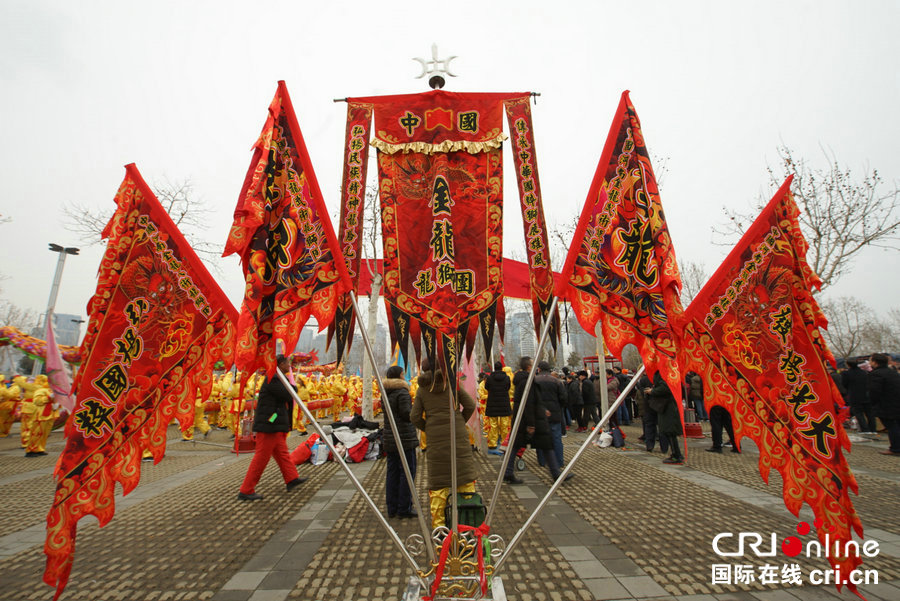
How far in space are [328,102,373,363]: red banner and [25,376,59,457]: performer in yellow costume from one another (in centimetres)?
938

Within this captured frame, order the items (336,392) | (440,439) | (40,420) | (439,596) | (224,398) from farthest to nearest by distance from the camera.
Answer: (336,392)
(224,398)
(40,420)
(440,439)
(439,596)

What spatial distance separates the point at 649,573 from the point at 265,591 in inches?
117

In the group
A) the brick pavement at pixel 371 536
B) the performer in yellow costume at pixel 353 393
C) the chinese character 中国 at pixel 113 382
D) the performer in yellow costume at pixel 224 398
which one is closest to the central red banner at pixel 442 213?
the chinese character 中国 at pixel 113 382

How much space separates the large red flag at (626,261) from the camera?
2557 mm

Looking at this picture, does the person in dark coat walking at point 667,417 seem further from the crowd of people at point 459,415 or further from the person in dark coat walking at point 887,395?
the person in dark coat walking at point 887,395

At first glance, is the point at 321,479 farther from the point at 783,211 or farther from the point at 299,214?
the point at 783,211

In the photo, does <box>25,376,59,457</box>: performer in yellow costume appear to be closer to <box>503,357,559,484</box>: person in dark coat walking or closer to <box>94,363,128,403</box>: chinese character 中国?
<box>94,363,128,403</box>: chinese character 中国

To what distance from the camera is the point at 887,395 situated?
23.5ft

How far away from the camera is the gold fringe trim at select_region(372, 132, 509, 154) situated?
310 cm

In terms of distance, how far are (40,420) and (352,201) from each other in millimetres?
10052

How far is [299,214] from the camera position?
266cm

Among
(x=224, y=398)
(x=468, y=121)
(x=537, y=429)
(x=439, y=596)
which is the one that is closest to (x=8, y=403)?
(x=224, y=398)

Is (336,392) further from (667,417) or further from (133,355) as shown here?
(133,355)

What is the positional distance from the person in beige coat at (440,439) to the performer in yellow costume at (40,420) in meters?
9.03
